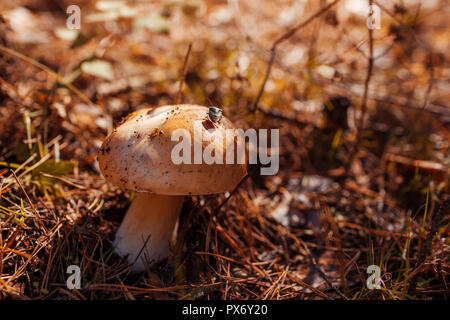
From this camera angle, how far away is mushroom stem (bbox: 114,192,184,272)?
212 cm

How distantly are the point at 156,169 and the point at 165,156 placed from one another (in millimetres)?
83

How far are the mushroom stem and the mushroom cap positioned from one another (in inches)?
15.2

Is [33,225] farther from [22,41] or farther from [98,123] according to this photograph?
[22,41]

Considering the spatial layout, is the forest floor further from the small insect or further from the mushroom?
the small insect

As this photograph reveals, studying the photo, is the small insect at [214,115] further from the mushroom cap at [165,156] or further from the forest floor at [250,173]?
the forest floor at [250,173]

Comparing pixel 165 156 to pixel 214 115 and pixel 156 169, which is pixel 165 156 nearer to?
pixel 156 169

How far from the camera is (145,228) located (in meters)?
2.14

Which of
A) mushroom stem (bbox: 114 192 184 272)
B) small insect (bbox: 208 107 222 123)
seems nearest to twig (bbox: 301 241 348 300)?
mushroom stem (bbox: 114 192 184 272)

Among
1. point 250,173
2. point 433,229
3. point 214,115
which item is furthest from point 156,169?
point 433,229

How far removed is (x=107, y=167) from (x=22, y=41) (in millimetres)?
3649

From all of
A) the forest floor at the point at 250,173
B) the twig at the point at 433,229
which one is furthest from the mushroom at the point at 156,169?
the twig at the point at 433,229

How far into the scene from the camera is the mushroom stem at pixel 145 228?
6.96ft
